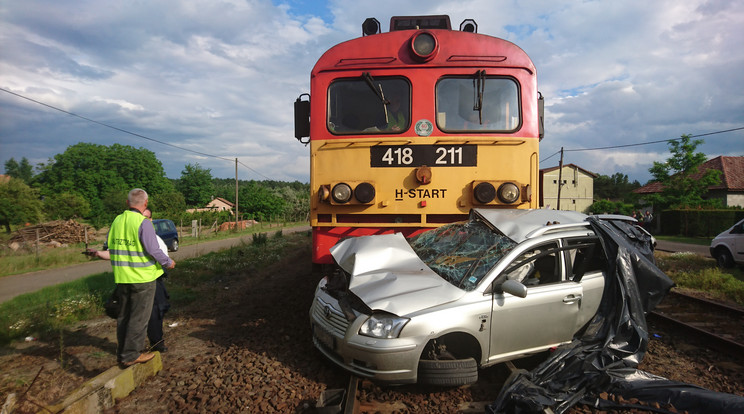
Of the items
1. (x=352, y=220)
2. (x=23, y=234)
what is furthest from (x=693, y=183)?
(x=23, y=234)

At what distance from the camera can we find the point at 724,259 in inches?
458

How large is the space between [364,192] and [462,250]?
1.37 m

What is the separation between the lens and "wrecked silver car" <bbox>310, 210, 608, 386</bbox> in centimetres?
362

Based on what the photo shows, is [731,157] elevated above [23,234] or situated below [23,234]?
above

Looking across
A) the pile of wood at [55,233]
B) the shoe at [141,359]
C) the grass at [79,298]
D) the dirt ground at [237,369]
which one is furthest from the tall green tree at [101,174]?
the shoe at [141,359]

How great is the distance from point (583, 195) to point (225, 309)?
56567 millimetres

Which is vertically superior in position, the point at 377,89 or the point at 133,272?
the point at 377,89

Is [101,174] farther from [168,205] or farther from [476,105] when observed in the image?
[476,105]

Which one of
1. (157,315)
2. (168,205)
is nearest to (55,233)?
(168,205)

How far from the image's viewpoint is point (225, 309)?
287 inches

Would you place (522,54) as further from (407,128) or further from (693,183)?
(693,183)

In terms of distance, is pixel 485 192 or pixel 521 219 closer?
pixel 521 219

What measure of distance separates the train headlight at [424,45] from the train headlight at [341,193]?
1.89 meters

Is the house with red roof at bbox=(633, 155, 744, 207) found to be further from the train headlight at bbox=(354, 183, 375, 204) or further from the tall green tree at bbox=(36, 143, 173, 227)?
the tall green tree at bbox=(36, 143, 173, 227)
